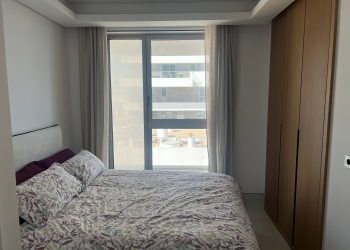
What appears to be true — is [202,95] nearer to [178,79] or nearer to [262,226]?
[178,79]

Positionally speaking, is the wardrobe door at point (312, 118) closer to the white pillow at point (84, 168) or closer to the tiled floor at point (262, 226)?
the tiled floor at point (262, 226)

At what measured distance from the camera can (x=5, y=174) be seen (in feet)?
2.71

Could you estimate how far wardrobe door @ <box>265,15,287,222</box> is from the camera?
276 centimetres

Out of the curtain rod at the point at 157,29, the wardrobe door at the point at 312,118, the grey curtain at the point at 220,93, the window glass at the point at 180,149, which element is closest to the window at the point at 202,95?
the grey curtain at the point at 220,93

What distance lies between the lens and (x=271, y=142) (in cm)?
304

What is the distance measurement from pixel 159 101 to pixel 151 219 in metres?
1.98

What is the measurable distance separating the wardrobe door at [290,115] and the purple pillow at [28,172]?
2.44m

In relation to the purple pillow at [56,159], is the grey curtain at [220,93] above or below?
above

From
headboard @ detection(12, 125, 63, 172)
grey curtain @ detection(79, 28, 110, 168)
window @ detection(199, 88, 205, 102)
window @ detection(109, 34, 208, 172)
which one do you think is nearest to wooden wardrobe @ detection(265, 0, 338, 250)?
window @ detection(199, 88, 205, 102)

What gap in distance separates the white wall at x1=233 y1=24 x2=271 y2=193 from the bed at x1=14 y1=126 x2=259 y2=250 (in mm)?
1020

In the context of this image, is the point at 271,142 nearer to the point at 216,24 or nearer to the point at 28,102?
the point at 216,24

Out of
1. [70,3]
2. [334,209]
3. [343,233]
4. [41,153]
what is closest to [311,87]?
[334,209]

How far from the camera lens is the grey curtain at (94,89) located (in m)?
3.38

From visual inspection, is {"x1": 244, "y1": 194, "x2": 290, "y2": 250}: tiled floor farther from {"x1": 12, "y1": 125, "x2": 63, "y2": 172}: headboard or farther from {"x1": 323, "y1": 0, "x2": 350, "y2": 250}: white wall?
{"x1": 12, "y1": 125, "x2": 63, "y2": 172}: headboard
